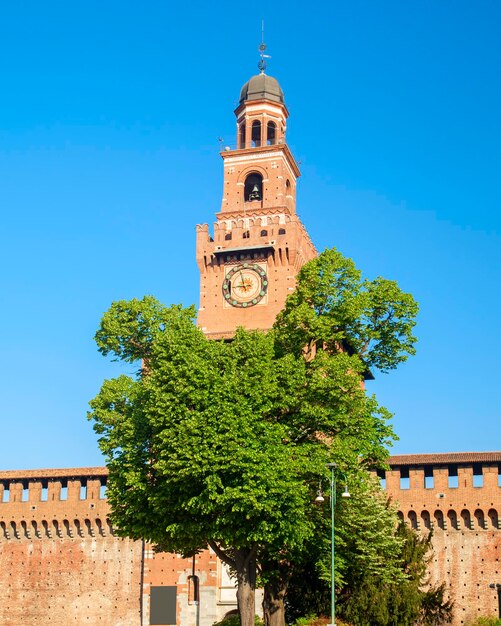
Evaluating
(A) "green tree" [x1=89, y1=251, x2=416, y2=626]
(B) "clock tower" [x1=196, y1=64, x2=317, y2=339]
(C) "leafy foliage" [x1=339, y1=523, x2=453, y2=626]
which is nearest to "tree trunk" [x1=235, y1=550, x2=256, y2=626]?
(A) "green tree" [x1=89, y1=251, x2=416, y2=626]

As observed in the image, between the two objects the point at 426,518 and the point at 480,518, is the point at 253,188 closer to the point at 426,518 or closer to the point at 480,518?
the point at 426,518

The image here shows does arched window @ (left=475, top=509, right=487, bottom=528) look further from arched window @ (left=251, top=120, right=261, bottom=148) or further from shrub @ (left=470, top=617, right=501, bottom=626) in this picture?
arched window @ (left=251, top=120, right=261, bottom=148)

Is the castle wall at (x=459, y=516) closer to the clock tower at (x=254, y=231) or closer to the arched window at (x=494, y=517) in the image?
the arched window at (x=494, y=517)

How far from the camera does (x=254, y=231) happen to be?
189 feet

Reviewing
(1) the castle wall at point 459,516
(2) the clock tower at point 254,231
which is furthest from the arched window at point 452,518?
(2) the clock tower at point 254,231

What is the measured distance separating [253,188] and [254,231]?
3842 mm

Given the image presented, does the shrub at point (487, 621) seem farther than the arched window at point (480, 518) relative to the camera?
No

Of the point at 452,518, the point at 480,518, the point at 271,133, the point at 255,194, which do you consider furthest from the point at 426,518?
the point at 271,133

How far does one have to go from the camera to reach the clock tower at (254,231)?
5631cm

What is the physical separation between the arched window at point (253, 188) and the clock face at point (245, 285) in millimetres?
5004

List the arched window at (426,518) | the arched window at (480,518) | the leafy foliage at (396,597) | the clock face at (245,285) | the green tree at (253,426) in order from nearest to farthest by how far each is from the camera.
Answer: the green tree at (253,426), the leafy foliage at (396,597), the arched window at (480,518), the arched window at (426,518), the clock face at (245,285)

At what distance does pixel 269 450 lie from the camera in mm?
35375

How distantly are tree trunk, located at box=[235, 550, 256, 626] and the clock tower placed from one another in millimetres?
19118

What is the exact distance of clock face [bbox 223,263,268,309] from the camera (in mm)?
56312
